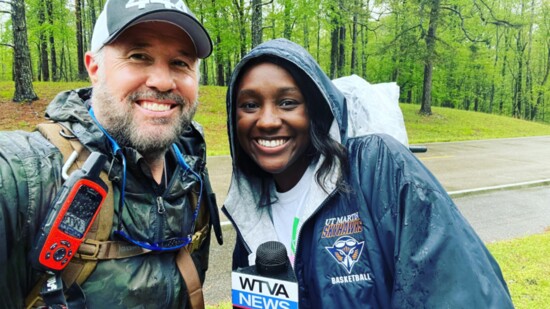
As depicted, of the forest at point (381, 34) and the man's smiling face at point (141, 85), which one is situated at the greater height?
the forest at point (381, 34)

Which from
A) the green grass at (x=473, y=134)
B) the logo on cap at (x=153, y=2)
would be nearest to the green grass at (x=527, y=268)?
the green grass at (x=473, y=134)

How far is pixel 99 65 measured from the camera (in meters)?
1.76

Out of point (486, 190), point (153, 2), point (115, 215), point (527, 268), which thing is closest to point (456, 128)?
point (486, 190)

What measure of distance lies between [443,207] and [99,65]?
1.58 m

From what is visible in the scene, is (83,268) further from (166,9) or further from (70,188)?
(166,9)

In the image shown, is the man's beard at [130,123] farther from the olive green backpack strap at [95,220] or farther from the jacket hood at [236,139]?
the jacket hood at [236,139]

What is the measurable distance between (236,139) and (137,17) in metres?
0.84

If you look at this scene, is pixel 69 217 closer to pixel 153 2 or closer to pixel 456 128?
pixel 153 2

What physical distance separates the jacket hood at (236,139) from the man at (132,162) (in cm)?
20

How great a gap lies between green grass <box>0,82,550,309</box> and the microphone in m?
2.54

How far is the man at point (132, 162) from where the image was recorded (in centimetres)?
129

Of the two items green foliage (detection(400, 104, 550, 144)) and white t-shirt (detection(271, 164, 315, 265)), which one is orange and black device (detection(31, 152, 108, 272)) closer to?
white t-shirt (detection(271, 164, 315, 265))

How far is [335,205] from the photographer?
1.69 meters

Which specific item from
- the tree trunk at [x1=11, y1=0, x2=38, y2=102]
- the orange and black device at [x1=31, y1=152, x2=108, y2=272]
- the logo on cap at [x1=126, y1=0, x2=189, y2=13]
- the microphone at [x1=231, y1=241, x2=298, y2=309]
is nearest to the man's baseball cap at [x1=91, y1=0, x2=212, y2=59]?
the logo on cap at [x1=126, y1=0, x2=189, y2=13]
